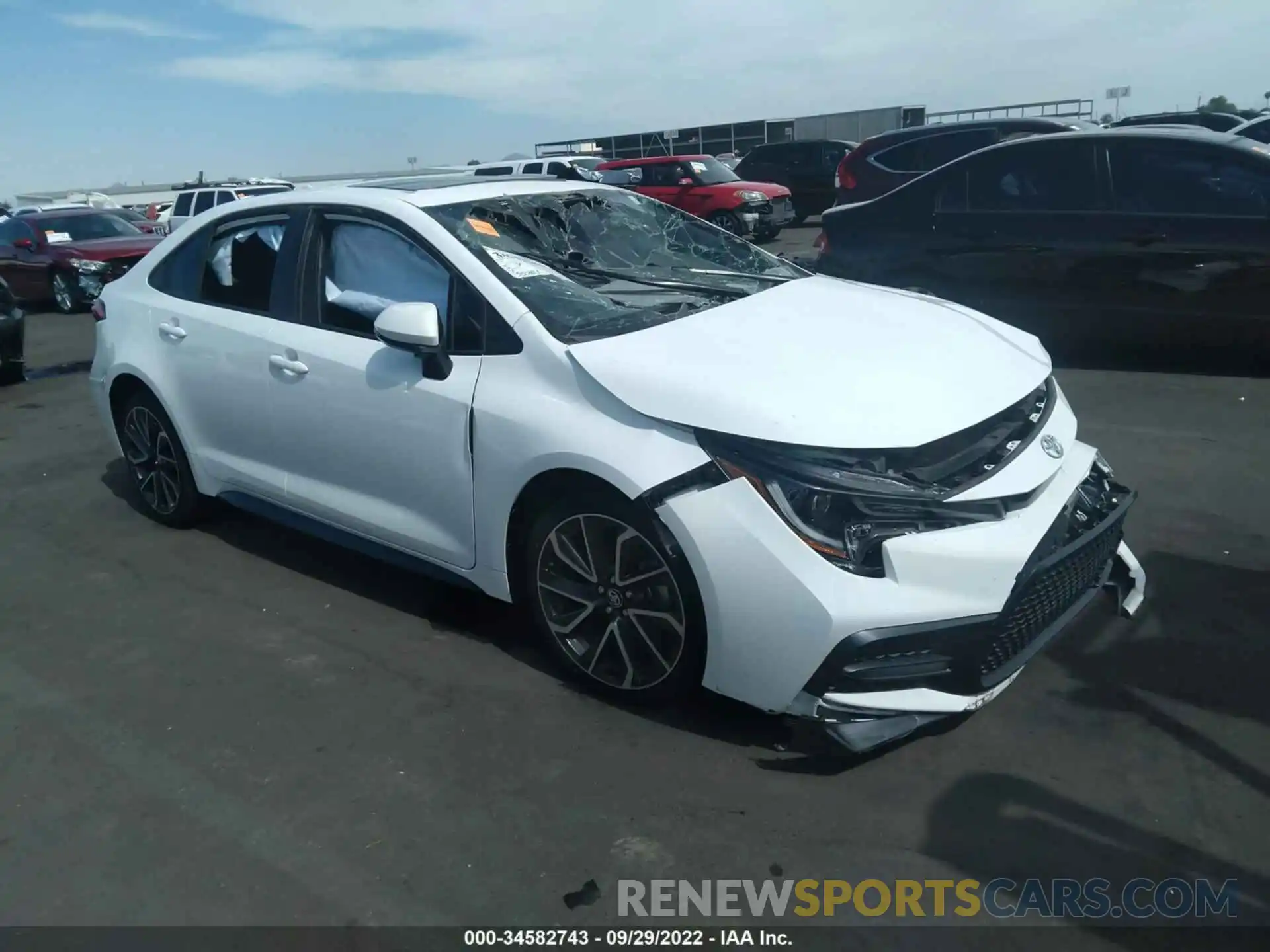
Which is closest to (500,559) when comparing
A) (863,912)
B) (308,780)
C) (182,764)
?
(308,780)

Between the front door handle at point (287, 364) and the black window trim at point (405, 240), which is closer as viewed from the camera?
the black window trim at point (405, 240)

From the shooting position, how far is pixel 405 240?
405cm

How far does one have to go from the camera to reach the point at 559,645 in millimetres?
3635

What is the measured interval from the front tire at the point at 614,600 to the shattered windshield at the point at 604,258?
64 centimetres

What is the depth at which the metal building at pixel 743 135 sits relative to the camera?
3991 cm

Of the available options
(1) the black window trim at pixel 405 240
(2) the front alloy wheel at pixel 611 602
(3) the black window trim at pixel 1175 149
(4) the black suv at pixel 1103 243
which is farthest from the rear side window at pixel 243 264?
(3) the black window trim at pixel 1175 149

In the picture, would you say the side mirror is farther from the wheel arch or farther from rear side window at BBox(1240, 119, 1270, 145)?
rear side window at BBox(1240, 119, 1270, 145)

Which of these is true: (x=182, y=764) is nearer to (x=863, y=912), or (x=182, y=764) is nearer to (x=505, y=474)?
(x=505, y=474)

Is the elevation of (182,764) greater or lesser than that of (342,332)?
lesser

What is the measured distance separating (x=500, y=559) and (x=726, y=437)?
3.44 ft

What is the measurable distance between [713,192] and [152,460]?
15.3m

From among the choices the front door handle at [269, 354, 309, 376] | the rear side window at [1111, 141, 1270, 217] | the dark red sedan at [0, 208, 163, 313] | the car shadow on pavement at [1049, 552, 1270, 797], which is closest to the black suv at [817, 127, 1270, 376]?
the rear side window at [1111, 141, 1270, 217]

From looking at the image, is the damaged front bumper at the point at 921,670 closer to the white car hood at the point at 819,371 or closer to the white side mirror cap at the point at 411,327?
the white car hood at the point at 819,371

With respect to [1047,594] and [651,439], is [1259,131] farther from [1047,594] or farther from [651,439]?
[651,439]
